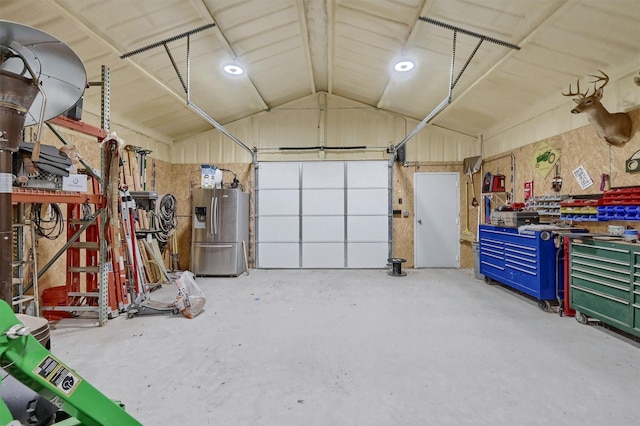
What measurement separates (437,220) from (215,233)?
179 inches

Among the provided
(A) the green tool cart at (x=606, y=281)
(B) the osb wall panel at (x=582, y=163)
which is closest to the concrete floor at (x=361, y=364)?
(A) the green tool cart at (x=606, y=281)

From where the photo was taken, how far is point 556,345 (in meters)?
2.61

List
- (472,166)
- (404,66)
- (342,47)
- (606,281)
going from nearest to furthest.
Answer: (606,281) → (404,66) → (342,47) → (472,166)

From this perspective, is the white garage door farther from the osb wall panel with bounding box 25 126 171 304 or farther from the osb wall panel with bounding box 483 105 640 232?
the osb wall panel with bounding box 25 126 171 304

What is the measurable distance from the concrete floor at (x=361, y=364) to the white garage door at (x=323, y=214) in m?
2.47

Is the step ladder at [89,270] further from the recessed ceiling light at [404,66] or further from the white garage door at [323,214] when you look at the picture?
the recessed ceiling light at [404,66]

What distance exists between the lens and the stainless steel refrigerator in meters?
5.56

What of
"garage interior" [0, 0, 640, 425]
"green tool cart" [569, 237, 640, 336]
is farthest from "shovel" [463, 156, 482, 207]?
"green tool cart" [569, 237, 640, 336]

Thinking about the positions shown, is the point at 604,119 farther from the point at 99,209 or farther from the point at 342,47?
the point at 99,209

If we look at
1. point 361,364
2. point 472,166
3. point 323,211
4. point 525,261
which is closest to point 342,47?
point 323,211

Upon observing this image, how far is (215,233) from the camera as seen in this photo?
5.58 m

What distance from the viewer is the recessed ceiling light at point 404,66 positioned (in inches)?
163

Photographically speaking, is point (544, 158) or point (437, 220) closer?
point (544, 158)

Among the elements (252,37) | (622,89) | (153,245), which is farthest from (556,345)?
(153,245)
